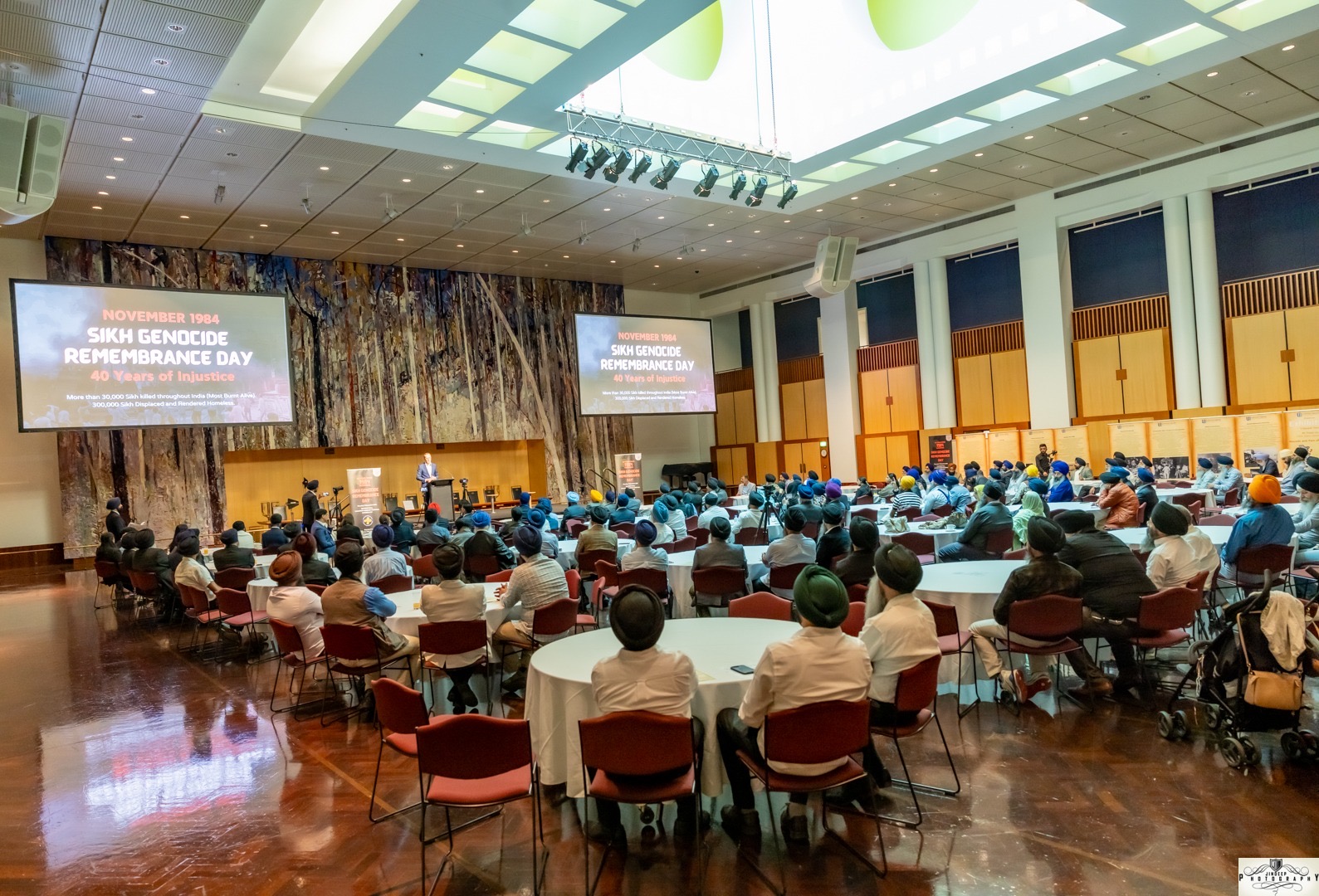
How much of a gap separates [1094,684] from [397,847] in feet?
13.2

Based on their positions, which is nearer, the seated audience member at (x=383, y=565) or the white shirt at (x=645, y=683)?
the white shirt at (x=645, y=683)

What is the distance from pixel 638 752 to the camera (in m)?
2.93

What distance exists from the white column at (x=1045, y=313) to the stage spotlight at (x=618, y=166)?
31.0ft

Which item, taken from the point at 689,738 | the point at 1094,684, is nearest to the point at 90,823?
the point at 689,738

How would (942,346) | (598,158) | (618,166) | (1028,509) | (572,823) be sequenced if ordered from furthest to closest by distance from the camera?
(942,346) < (618,166) < (598,158) < (1028,509) < (572,823)

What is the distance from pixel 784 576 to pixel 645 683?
12.4 feet

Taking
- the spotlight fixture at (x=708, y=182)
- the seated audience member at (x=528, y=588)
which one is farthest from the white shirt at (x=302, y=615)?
the spotlight fixture at (x=708, y=182)

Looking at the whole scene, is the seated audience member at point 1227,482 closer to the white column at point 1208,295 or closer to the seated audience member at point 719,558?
the white column at point 1208,295

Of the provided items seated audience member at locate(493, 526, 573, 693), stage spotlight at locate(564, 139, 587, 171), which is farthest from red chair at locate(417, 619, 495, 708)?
stage spotlight at locate(564, 139, 587, 171)

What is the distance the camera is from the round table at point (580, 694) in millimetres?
3393

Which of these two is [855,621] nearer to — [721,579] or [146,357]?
[721,579]

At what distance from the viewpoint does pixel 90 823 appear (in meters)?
3.99

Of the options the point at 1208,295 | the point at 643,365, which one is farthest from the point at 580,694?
the point at 643,365

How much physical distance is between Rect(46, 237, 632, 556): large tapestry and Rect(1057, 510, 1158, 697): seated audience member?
46.1 ft
